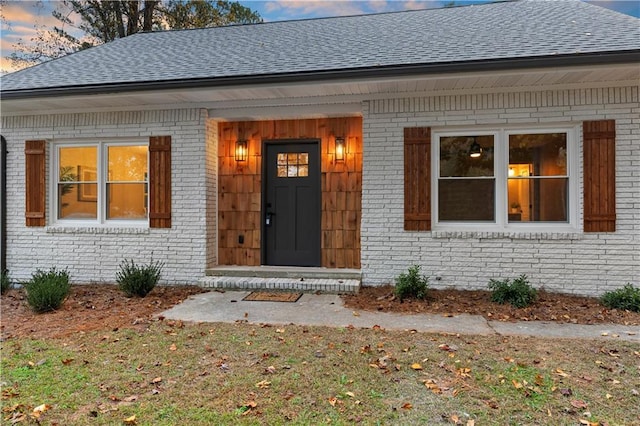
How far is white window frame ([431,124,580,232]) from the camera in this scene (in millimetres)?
5430

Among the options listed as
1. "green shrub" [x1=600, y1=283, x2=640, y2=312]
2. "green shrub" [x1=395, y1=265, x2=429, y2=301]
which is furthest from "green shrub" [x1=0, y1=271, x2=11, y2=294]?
"green shrub" [x1=600, y1=283, x2=640, y2=312]

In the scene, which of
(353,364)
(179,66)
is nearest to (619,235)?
(353,364)

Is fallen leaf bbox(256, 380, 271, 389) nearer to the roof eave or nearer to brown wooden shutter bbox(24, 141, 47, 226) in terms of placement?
the roof eave

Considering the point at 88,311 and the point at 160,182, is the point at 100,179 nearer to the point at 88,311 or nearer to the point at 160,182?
the point at 160,182

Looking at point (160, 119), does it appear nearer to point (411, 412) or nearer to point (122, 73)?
point (122, 73)

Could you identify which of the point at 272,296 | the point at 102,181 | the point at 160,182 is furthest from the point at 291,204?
the point at 102,181

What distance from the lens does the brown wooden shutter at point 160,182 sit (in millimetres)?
6336

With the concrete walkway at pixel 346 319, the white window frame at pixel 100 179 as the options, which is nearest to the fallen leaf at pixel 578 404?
the concrete walkway at pixel 346 319

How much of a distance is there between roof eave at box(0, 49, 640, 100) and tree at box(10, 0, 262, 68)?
1193 centimetres

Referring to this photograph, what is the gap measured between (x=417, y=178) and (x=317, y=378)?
3600 mm

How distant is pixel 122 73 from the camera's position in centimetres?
624

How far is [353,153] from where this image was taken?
6434 mm

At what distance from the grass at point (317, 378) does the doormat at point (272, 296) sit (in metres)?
1.36

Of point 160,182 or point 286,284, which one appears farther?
point 160,182
